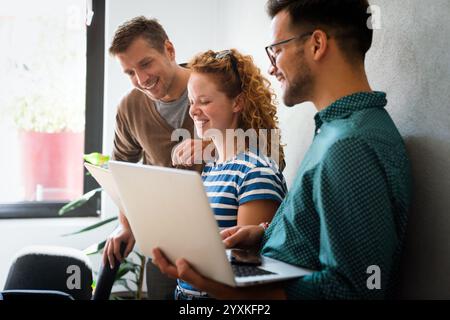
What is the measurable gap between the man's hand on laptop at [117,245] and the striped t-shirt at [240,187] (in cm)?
33

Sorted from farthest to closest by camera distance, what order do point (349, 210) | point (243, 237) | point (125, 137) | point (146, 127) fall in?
point (125, 137) → point (146, 127) → point (243, 237) → point (349, 210)

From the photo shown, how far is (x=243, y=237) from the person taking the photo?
1237mm

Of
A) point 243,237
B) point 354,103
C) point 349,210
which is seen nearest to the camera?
point 349,210

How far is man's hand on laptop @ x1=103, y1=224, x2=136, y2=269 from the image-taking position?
5.37 feet

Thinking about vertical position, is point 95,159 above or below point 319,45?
below

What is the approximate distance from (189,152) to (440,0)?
34.5 inches

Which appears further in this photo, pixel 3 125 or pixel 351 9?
pixel 3 125

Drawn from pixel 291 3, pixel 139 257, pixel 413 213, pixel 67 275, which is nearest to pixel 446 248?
pixel 413 213

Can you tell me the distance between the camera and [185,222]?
3.12ft

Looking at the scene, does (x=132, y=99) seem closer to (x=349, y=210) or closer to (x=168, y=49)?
(x=168, y=49)

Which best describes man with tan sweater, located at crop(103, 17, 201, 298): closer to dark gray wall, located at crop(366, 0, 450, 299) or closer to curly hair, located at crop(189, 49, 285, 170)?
curly hair, located at crop(189, 49, 285, 170)

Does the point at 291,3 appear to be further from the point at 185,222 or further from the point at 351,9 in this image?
the point at 185,222

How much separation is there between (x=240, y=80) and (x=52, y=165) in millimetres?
1966

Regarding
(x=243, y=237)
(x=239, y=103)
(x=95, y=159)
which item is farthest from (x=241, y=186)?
(x=95, y=159)
